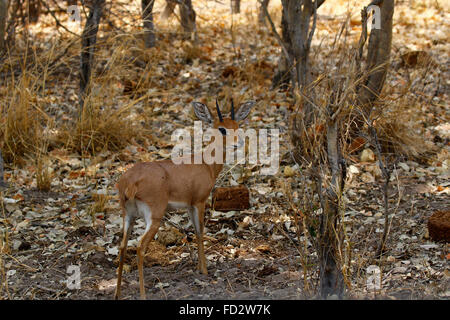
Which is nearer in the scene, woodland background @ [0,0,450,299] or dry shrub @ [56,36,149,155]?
woodland background @ [0,0,450,299]

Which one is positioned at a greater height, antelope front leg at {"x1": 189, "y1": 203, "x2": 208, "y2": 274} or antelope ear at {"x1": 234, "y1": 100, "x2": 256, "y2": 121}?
antelope ear at {"x1": 234, "y1": 100, "x2": 256, "y2": 121}

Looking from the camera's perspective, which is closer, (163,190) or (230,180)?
(163,190)

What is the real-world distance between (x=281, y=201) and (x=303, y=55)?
5.61 ft

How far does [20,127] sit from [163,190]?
331cm

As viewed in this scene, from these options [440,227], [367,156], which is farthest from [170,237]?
[367,156]

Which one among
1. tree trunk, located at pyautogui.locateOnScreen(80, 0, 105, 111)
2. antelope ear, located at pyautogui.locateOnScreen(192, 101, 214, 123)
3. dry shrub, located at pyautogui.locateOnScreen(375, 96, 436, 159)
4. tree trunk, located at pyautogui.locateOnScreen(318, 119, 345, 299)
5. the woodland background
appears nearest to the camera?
tree trunk, located at pyautogui.locateOnScreen(318, 119, 345, 299)

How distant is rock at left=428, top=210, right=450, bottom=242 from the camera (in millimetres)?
4883

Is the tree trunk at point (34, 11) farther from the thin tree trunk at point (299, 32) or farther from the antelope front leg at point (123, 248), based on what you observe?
the antelope front leg at point (123, 248)

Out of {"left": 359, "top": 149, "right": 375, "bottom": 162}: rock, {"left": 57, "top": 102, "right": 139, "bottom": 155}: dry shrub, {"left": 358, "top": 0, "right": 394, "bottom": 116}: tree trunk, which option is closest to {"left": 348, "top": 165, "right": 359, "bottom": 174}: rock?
{"left": 359, "top": 149, "right": 375, "bottom": 162}: rock

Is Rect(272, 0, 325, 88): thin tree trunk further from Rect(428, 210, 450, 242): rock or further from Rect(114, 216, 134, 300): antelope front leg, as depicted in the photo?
Rect(114, 216, 134, 300): antelope front leg

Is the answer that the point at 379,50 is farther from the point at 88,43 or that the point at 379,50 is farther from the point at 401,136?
the point at 88,43

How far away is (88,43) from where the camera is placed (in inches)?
277

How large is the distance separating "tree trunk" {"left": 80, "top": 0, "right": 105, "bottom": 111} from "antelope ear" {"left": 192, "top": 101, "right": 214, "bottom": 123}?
8.20ft
